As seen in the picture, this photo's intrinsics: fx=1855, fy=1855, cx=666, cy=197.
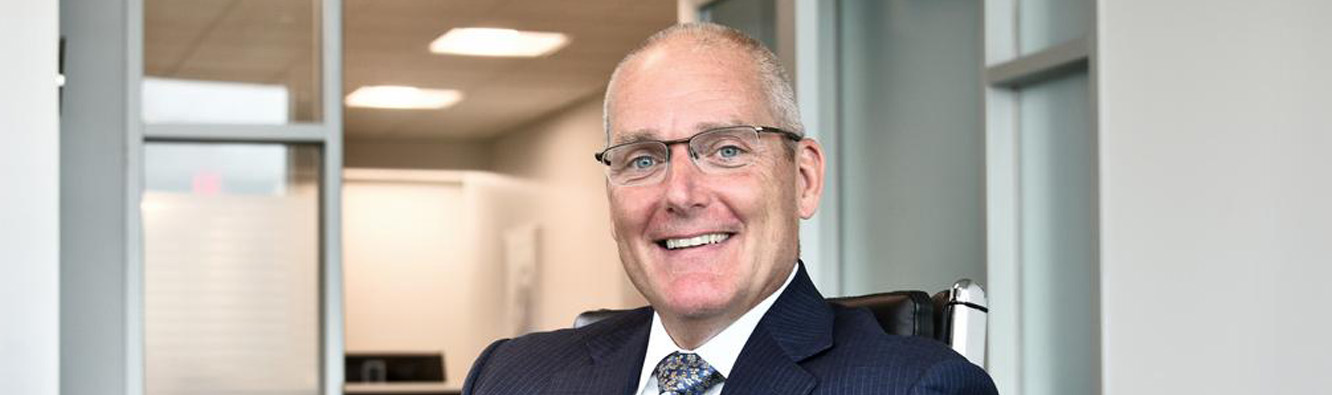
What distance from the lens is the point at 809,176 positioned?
1.83 meters

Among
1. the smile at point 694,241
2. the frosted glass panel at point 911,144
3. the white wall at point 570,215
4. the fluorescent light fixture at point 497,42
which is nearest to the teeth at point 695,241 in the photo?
the smile at point 694,241

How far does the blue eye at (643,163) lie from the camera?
1.71m

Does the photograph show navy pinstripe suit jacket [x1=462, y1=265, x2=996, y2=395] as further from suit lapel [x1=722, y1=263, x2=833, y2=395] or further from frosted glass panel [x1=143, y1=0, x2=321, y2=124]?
frosted glass panel [x1=143, y1=0, x2=321, y2=124]

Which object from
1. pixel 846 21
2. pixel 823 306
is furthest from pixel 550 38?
pixel 823 306

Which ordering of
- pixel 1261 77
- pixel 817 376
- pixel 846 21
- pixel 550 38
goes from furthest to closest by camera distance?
pixel 550 38, pixel 846 21, pixel 1261 77, pixel 817 376

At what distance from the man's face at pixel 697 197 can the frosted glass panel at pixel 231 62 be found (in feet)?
9.51

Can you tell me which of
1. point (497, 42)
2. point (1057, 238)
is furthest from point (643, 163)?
point (497, 42)

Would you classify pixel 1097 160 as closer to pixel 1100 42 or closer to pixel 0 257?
pixel 1100 42

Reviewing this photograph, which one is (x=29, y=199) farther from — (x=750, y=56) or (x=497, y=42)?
(x=497, y=42)

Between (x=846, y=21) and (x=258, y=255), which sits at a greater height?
(x=846, y=21)

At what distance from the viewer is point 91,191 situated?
4.40 meters

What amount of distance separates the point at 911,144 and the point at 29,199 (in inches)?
81.3

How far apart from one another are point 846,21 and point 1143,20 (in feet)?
5.04

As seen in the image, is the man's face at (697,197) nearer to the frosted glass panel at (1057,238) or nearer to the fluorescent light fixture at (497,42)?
the frosted glass panel at (1057,238)
